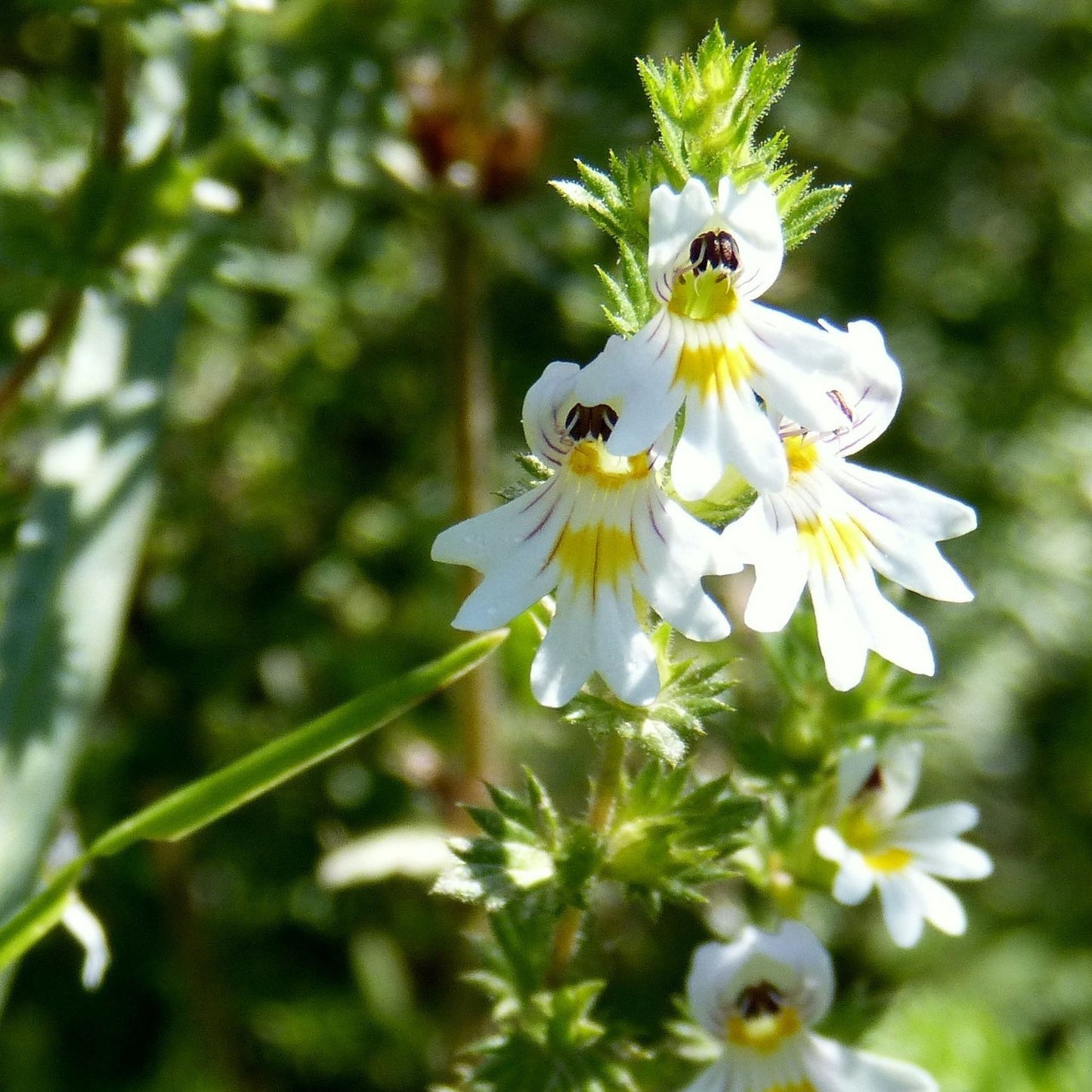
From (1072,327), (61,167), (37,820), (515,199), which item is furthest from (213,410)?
(1072,327)

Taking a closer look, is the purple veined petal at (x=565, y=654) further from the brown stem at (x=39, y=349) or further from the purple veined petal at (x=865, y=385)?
the brown stem at (x=39, y=349)

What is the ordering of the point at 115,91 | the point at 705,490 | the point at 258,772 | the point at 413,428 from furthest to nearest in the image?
the point at 413,428 → the point at 115,91 → the point at 258,772 → the point at 705,490

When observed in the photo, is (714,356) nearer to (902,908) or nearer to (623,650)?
(623,650)

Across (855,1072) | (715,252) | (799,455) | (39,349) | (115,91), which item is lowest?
(855,1072)

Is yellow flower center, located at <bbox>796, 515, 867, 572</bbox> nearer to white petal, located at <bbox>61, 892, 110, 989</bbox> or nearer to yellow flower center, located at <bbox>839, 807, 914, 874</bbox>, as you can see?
yellow flower center, located at <bbox>839, 807, 914, 874</bbox>

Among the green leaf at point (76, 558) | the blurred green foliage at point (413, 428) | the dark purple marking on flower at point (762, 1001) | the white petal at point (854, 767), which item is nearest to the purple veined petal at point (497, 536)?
the white petal at point (854, 767)

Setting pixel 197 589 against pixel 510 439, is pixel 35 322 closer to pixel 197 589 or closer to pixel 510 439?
pixel 197 589

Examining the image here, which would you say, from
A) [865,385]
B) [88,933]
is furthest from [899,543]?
[88,933]
